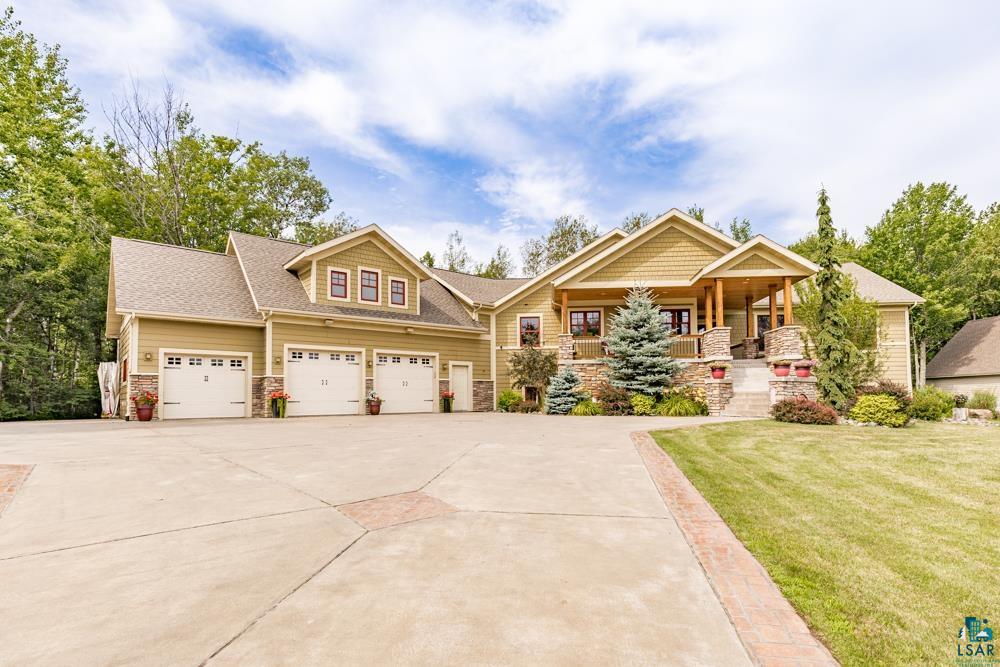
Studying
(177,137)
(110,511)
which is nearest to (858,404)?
(110,511)

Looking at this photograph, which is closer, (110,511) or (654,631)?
(654,631)

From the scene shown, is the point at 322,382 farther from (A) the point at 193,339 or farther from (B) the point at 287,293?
(A) the point at 193,339

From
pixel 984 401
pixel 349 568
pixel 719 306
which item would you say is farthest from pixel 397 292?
pixel 984 401

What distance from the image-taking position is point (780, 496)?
5066mm

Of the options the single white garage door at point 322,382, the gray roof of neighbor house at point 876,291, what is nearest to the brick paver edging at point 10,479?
the single white garage door at point 322,382

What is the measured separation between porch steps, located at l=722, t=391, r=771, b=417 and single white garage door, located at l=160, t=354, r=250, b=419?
16659 millimetres

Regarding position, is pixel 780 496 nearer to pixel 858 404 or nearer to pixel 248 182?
pixel 858 404

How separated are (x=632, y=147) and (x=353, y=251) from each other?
623 inches

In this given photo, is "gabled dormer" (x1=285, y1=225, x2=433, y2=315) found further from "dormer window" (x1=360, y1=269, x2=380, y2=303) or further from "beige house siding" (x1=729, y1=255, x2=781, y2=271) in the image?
"beige house siding" (x1=729, y1=255, x2=781, y2=271)

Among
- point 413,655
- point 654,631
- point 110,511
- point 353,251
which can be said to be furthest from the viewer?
point 353,251

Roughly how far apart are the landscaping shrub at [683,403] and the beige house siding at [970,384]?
1825cm

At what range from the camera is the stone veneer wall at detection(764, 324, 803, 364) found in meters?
15.3

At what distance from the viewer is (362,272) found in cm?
1830

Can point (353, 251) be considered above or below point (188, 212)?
below
